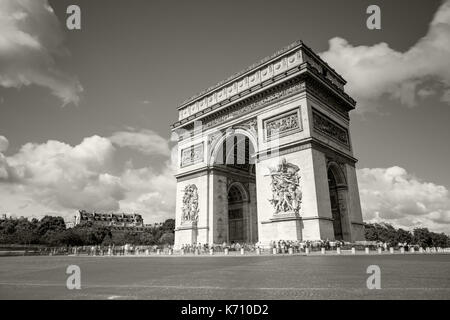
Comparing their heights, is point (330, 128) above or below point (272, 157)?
above

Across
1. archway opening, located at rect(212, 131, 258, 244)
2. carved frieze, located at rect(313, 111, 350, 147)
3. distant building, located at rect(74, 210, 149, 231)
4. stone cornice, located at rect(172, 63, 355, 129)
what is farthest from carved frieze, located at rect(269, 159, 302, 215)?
distant building, located at rect(74, 210, 149, 231)

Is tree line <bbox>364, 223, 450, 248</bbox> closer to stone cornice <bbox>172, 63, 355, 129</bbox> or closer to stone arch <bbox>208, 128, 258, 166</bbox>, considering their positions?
stone cornice <bbox>172, 63, 355, 129</bbox>

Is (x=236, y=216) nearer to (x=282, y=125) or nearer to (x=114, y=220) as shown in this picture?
(x=282, y=125)

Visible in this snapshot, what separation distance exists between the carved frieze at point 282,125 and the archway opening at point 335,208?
15.2 ft

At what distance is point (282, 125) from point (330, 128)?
403cm

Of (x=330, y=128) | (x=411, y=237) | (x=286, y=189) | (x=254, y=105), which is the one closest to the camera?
(x=286, y=189)

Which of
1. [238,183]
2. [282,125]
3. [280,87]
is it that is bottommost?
[238,183]

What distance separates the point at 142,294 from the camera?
3738 millimetres

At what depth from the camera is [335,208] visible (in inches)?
912

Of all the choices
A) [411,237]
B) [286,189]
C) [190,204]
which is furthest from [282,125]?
[411,237]

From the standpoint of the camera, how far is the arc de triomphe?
19.8 metres

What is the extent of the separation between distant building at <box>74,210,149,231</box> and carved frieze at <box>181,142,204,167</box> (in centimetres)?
9084
